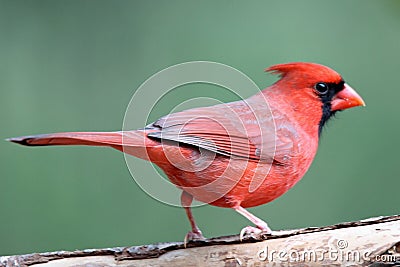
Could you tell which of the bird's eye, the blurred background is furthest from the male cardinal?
the blurred background

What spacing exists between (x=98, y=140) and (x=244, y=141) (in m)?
0.53

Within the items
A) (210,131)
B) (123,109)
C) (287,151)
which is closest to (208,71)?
(210,131)

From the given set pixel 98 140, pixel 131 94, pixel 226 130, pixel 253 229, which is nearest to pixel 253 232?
pixel 253 229

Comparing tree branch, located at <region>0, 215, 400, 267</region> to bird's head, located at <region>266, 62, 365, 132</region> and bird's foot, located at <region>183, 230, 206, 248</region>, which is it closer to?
bird's foot, located at <region>183, 230, 206, 248</region>

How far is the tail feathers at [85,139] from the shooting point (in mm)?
1833

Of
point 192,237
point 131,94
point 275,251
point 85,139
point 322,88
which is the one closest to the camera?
point 85,139

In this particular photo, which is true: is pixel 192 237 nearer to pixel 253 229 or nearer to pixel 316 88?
pixel 253 229

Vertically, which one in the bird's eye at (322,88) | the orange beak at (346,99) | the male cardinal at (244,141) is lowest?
the male cardinal at (244,141)

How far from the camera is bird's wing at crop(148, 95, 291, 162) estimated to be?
2.11 metres

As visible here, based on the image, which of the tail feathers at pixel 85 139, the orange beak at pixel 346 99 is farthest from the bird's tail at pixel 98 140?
the orange beak at pixel 346 99

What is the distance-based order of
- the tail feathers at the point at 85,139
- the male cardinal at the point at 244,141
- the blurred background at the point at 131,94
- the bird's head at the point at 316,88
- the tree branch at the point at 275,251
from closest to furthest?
the tail feathers at the point at 85,139, the tree branch at the point at 275,251, the male cardinal at the point at 244,141, the bird's head at the point at 316,88, the blurred background at the point at 131,94

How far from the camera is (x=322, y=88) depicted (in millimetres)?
2352

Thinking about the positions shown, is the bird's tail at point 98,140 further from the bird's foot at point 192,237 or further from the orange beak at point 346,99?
the orange beak at point 346,99

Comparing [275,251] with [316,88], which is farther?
[316,88]
